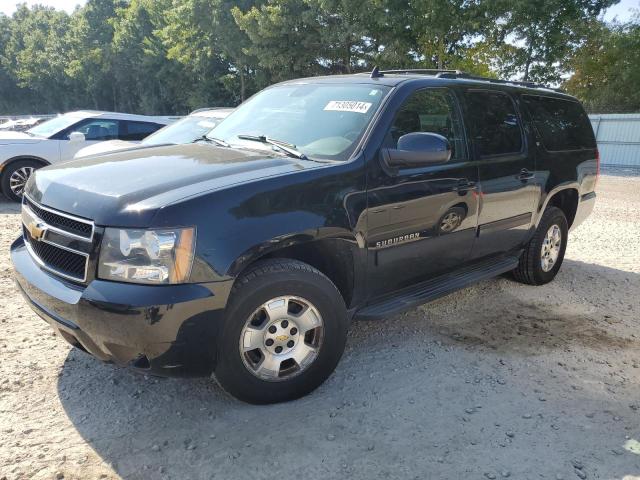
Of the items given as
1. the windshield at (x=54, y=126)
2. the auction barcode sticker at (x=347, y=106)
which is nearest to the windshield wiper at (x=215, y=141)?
the auction barcode sticker at (x=347, y=106)

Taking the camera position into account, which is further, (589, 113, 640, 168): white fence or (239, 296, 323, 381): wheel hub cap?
(589, 113, 640, 168): white fence

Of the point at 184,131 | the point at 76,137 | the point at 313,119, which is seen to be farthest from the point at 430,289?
the point at 76,137

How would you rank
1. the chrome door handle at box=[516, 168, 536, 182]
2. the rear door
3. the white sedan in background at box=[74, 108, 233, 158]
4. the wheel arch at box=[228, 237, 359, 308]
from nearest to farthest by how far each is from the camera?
the wheel arch at box=[228, 237, 359, 308] → the rear door → the chrome door handle at box=[516, 168, 536, 182] → the white sedan in background at box=[74, 108, 233, 158]

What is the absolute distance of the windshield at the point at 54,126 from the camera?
30.5 ft

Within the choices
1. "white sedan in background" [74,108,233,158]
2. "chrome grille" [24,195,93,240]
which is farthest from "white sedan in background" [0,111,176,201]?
"chrome grille" [24,195,93,240]

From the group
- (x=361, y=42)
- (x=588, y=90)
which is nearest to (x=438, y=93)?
(x=361, y=42)

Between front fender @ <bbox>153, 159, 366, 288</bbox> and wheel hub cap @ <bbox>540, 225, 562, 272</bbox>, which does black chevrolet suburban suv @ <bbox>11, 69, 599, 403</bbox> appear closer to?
front fender @ <bbox>153, 159, 366, 288</bbox>

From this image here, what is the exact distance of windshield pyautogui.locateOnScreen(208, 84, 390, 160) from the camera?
3.33 meters

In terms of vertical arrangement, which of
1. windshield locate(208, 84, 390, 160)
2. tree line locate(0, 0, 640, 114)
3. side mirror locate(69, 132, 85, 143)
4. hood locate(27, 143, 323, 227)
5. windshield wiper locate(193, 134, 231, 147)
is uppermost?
tree line locate(0, 0, 640, 114)

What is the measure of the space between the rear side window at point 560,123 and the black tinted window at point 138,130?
7.37 m

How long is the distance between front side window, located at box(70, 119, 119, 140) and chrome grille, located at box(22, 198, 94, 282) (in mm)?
6964

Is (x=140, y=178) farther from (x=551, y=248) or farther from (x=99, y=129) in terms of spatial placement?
(x=99, y=129)

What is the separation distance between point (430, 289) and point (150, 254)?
6.92ft

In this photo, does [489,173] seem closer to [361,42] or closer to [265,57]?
[361,42]
